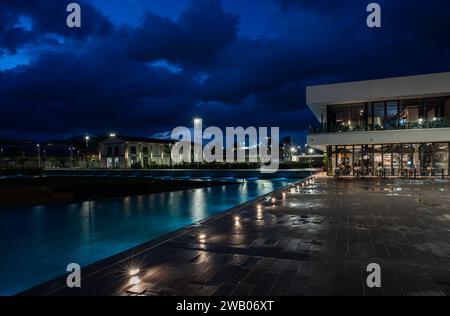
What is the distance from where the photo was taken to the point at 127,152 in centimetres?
5019

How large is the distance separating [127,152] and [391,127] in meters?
40.6

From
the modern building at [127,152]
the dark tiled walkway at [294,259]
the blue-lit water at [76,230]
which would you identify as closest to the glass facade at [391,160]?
the blue-lit water at [76,230]

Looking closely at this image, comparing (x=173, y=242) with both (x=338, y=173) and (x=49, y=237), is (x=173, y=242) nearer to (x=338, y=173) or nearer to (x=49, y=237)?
(x=49, y=237)

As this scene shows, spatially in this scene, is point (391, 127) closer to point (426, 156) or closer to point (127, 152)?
point (426, 156)

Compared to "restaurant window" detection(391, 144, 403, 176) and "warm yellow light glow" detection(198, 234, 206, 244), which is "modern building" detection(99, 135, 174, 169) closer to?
"restaurant window" detection(391, 144, 403, 176)

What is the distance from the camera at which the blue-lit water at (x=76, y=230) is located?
261 inches

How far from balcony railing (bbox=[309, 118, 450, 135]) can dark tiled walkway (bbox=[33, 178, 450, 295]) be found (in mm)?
16726

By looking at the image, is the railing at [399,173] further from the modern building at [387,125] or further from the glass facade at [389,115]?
the glass facade at [389,115]

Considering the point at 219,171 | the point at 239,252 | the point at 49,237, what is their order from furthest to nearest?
the point at 219,171 → the point at 49,237 → the point at 239,252

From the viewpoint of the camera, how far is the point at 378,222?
6.21m

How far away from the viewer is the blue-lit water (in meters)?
6.63
